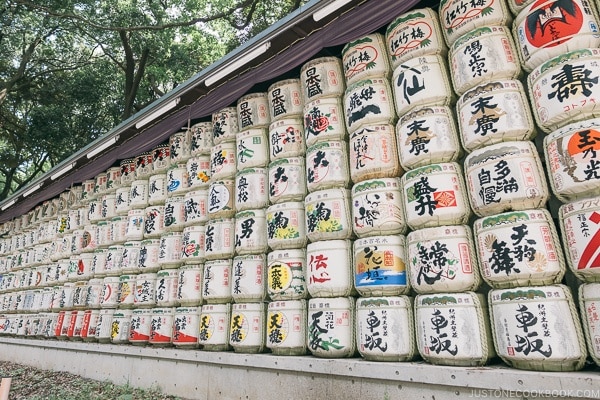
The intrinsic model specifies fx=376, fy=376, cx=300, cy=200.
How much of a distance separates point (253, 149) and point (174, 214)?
5.25 feet

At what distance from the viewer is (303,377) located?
347 centimetres

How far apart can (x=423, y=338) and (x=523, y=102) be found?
196 cm

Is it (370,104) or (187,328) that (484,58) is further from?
(187,328)

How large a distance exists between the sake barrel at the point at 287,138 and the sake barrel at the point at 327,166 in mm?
350

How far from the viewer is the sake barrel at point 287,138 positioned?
13.7ft

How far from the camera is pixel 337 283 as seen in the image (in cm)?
341

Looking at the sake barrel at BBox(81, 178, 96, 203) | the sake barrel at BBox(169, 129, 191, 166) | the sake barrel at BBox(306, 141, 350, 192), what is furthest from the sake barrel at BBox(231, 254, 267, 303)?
the sake barrel at BBox(81, 178, 96, 203)

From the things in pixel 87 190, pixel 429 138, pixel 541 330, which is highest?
pixel 87 190

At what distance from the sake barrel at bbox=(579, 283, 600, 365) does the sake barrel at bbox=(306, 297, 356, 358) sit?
167 cm

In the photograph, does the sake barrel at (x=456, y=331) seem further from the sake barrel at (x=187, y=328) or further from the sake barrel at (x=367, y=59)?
→ the sake barrel at (x=187, y=328)

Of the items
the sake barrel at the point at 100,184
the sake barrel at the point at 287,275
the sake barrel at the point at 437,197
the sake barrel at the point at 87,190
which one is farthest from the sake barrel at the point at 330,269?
the sake barrel at the point at 87,190

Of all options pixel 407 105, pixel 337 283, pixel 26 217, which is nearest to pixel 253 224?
pixel 337 283

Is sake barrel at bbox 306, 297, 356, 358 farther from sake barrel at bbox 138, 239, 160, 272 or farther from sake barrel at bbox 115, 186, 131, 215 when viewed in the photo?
sake barrel at bbox 115, 186, 131, 215

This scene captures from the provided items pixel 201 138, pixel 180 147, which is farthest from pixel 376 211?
pixel 180 147
